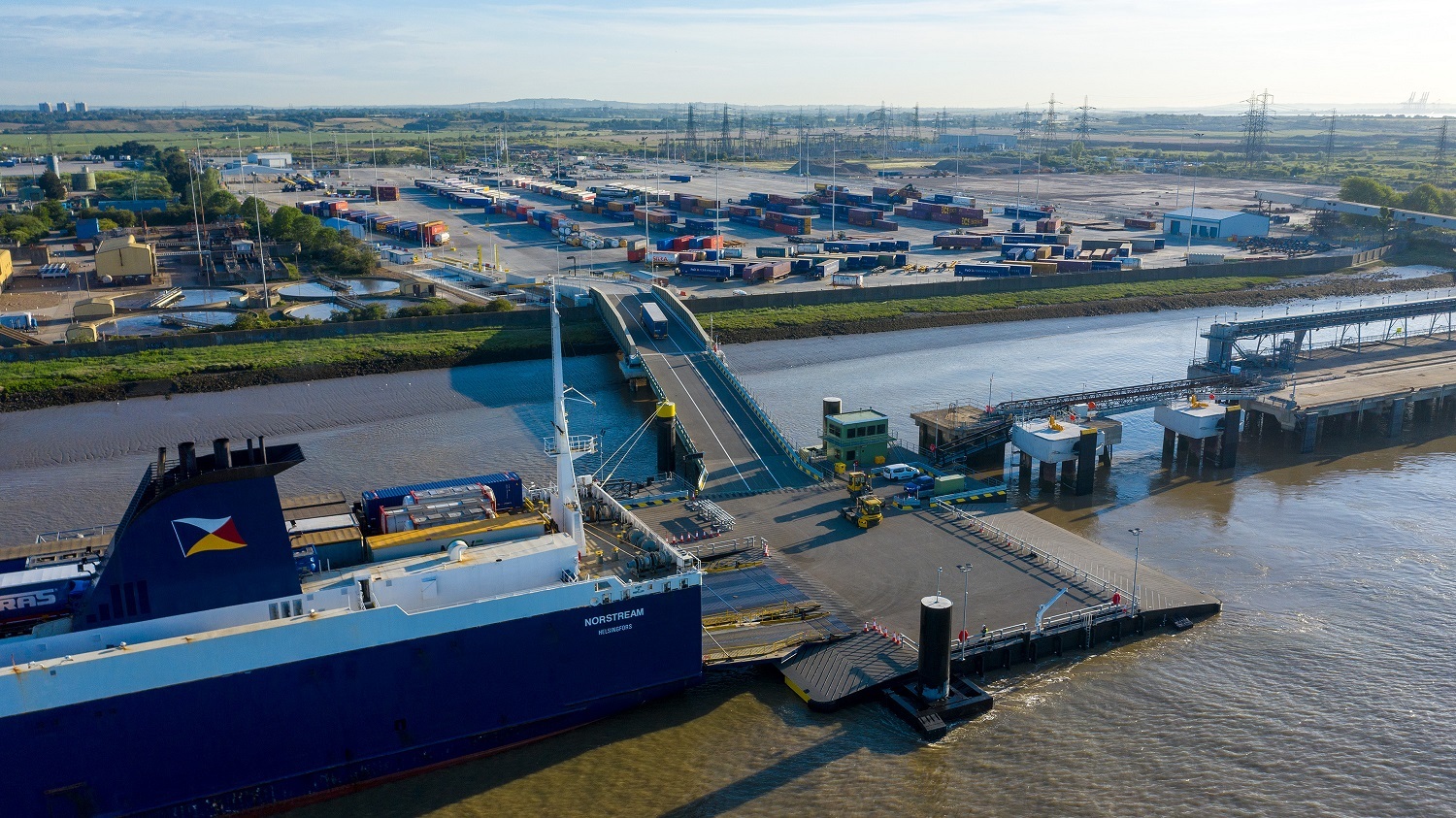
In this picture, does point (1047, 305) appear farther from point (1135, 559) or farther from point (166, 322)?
point (166, 322)

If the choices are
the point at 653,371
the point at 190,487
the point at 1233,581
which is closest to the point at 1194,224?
the point at 653,371

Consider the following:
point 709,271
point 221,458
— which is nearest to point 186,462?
point 221,458

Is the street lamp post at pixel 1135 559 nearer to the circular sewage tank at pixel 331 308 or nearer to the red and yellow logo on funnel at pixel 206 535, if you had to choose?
the red and yellow logo on funnel at pixel 206 535

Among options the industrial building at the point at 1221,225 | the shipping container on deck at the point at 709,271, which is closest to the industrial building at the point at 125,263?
the shipping container on deck at the point at 709,271

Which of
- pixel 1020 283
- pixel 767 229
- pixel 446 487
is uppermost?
pixel 767 229

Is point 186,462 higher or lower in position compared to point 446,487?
higher

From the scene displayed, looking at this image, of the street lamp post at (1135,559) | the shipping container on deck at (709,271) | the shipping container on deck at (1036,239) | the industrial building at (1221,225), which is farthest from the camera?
the industrial building at (1221,225)
